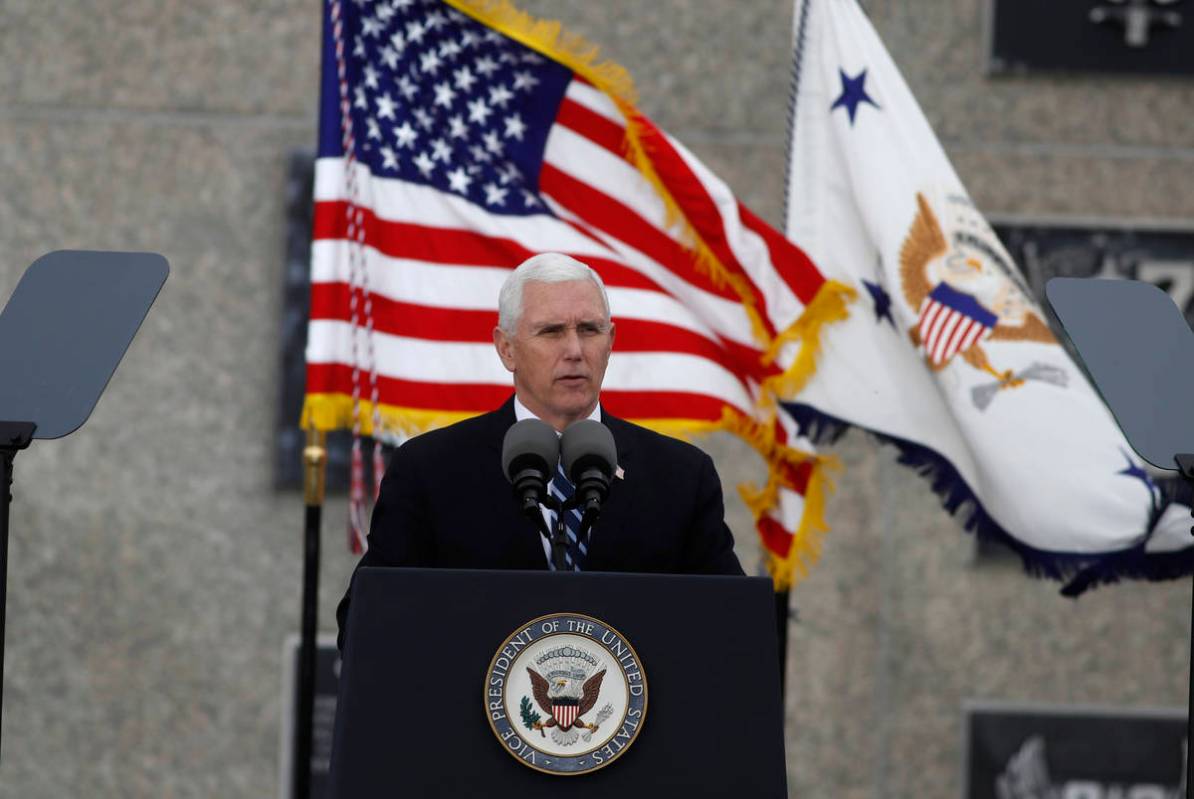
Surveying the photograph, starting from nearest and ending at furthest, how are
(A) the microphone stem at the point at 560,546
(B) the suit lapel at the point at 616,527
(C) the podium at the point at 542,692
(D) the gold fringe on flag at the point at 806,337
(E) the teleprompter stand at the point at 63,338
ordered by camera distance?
(C) the podium at the point at 542,692 → (A) the microphone stem at the point at 560,546 → (E) the teleprompter stand at the point at 63,338 → (B) the suit lapel at the point at 616,527 → (D) the gold fringe on flag at the point at 806,337

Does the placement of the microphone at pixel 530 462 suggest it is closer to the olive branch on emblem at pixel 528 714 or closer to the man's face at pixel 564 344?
the olive branch on emblem at pixel 528 714

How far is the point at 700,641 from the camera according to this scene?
251cm

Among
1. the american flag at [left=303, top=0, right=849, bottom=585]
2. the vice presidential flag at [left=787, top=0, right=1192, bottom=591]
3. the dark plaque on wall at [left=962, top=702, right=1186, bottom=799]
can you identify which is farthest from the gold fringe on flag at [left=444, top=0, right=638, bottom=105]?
the dark plaque on wall at [left=962, top=702, right=1186, bottom=799]

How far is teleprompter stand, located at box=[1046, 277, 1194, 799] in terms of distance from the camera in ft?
9.91

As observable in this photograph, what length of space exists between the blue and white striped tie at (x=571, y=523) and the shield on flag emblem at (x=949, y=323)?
6.44 feet

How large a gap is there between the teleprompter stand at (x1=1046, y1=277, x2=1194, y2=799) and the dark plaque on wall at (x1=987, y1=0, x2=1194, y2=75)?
11.5 ft

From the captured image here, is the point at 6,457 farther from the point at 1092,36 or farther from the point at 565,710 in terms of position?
the point at 1092,36

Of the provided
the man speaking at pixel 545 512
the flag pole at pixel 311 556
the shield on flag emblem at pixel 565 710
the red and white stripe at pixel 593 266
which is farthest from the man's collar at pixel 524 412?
the red and white stripe at pixel 593 266

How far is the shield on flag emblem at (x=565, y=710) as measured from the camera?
8.02ft

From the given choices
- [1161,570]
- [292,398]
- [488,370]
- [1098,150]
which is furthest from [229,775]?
[1098,150]

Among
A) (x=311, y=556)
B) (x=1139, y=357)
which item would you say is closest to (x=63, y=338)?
(x=311, y=556)

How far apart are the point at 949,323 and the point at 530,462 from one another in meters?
2.43

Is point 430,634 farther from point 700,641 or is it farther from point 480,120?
point 480,120

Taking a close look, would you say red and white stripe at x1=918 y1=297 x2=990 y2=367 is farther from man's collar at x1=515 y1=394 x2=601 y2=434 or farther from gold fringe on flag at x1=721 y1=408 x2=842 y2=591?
man's collar at x1=515 y1=394 x2=601 y2=434
